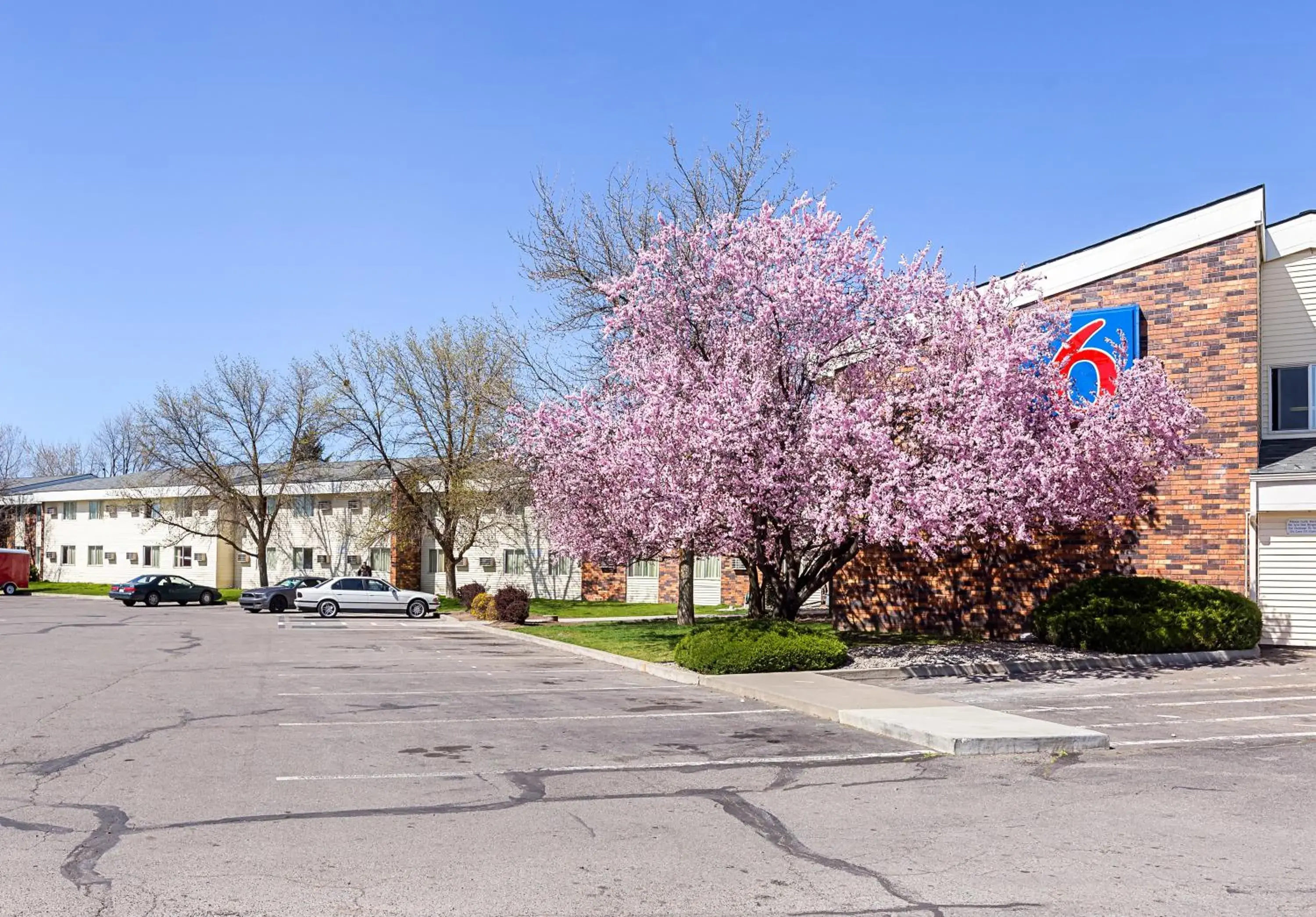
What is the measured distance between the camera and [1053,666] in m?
19.0

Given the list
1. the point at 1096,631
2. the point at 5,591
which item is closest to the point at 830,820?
the point at 1096,631

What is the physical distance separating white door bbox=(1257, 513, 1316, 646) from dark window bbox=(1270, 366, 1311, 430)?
2.84m

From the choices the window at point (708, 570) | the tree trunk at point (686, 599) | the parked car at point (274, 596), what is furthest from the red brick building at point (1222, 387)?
the parked car at point (274, 596)

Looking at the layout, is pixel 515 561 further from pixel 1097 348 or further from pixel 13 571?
pixel 1097 348

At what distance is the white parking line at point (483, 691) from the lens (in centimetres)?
1591

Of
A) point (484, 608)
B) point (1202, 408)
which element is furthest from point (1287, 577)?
point (484, 608)

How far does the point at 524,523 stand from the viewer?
164ft

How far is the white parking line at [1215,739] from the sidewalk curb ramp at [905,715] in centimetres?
40

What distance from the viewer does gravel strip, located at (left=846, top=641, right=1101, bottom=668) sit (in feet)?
61.8

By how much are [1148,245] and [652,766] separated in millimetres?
17140

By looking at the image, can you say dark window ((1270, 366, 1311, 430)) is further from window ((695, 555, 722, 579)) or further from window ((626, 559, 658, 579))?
window ((626, 559, 658, 579))

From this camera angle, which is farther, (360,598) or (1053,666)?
(360,598)

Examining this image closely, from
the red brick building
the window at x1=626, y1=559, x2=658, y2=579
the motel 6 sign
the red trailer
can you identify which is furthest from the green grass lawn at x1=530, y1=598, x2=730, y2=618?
the red trailer

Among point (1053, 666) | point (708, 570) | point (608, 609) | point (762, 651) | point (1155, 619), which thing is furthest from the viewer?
point (708, 570)
